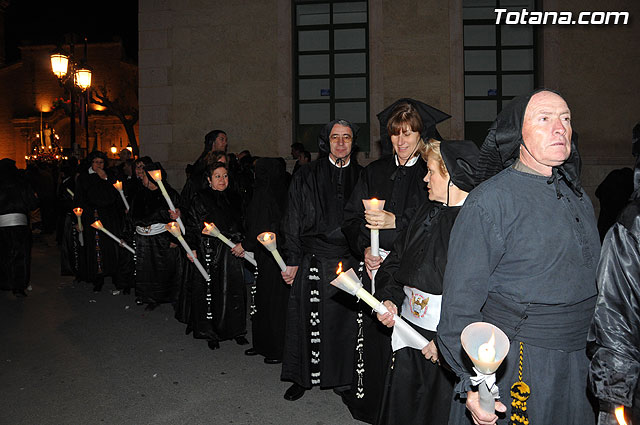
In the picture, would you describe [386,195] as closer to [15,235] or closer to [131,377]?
[131,377]

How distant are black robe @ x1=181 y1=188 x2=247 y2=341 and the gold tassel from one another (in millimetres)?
4572

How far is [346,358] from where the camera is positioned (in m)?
4.83

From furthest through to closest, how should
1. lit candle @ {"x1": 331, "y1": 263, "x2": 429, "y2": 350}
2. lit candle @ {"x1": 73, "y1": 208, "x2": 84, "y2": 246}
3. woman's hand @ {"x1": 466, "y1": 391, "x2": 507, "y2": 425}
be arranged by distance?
lit candle @ {"x1": 73, "y1": 208, "x2": 84, "y2": 246}, lit candle @ {"x1": 331, "y1": 263, "x2": 429, "y2": 350}, woman's hand @ {"x1": 466, "y1": 391, "x2": 507, "y2": 425}

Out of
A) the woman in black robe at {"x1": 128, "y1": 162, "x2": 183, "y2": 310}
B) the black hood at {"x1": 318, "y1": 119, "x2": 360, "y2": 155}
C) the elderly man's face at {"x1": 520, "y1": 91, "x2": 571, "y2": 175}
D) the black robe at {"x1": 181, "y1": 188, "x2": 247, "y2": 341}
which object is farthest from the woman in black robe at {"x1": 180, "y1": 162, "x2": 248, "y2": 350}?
the elderly man's face at {"x1": 520, "y1": 91, "x2": 571, "y2": 175}

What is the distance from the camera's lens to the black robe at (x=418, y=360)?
2.99 metres

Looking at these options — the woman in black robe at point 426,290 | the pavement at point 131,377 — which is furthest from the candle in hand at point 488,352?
the pavement at point 131,377

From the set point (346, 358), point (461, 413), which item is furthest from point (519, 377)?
point (346, 358)

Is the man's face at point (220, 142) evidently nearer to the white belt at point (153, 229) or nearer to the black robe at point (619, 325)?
the white belt at point (153, 229)

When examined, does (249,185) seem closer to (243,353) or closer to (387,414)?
(243,353)

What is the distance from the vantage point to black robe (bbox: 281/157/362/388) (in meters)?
4.80

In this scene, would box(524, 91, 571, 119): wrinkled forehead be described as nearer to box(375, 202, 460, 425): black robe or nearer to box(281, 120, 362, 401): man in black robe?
box(375, 202, 460, 425): black robe

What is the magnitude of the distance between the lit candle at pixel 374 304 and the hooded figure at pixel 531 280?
1.63ft

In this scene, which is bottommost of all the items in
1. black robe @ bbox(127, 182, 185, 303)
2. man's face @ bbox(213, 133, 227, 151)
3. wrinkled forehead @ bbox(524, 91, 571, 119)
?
black robe @ bbox(127, 182, 185, 303)

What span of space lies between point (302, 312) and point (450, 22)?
8.54 metres
